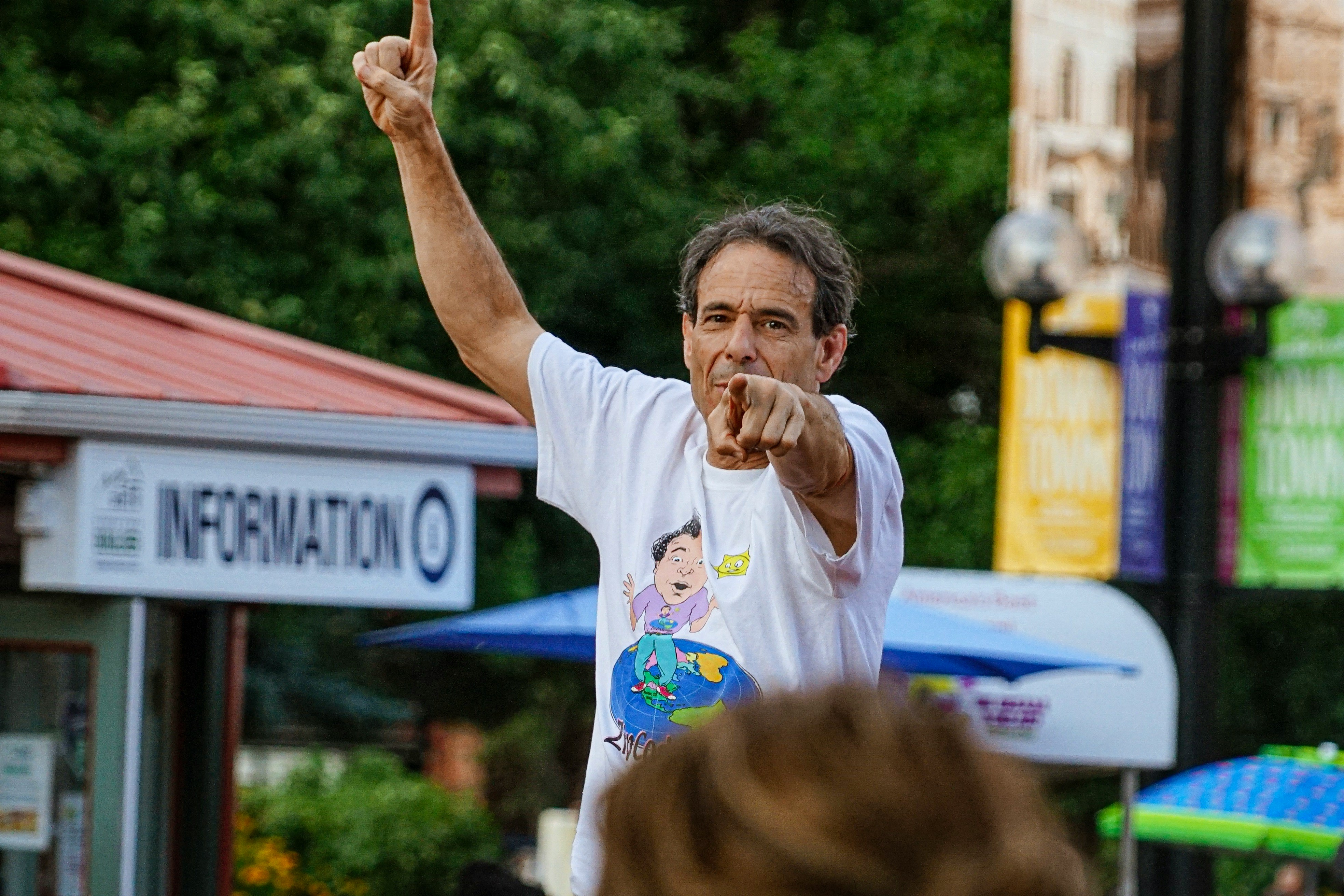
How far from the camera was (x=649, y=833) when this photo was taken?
112cm

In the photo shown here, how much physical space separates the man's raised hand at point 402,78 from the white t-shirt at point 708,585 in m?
0.58

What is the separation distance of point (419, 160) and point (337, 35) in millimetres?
10412

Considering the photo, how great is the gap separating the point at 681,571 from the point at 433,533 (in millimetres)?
3751

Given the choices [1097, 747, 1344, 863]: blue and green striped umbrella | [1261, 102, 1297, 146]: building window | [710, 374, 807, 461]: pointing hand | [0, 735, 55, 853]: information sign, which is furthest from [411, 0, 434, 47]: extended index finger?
[1261, 102, 1297, 146]: building window

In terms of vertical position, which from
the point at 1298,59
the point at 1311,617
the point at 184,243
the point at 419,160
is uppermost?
the point at 1298,59

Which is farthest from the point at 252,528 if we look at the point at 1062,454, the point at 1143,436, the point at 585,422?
the point at 1062,454

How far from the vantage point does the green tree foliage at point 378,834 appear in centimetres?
1217

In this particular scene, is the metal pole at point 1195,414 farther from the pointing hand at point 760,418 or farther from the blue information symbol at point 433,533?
the pointing hand at point 760,418

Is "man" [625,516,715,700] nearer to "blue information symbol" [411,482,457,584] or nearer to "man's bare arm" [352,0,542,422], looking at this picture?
"man's bare arm" [352,0,542,422]

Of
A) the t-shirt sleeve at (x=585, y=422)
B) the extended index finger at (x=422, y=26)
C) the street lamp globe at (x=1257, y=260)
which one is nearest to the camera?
the t-shirt sleeve at (x=585, y=422)

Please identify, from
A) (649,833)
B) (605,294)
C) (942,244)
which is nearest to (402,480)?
(649,833)

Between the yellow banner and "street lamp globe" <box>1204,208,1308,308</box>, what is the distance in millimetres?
1901

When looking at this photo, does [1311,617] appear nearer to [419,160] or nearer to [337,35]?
[337,35]

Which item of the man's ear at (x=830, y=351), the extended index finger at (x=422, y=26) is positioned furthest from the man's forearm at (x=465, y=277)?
the man's ear at (x=830, y=351)
